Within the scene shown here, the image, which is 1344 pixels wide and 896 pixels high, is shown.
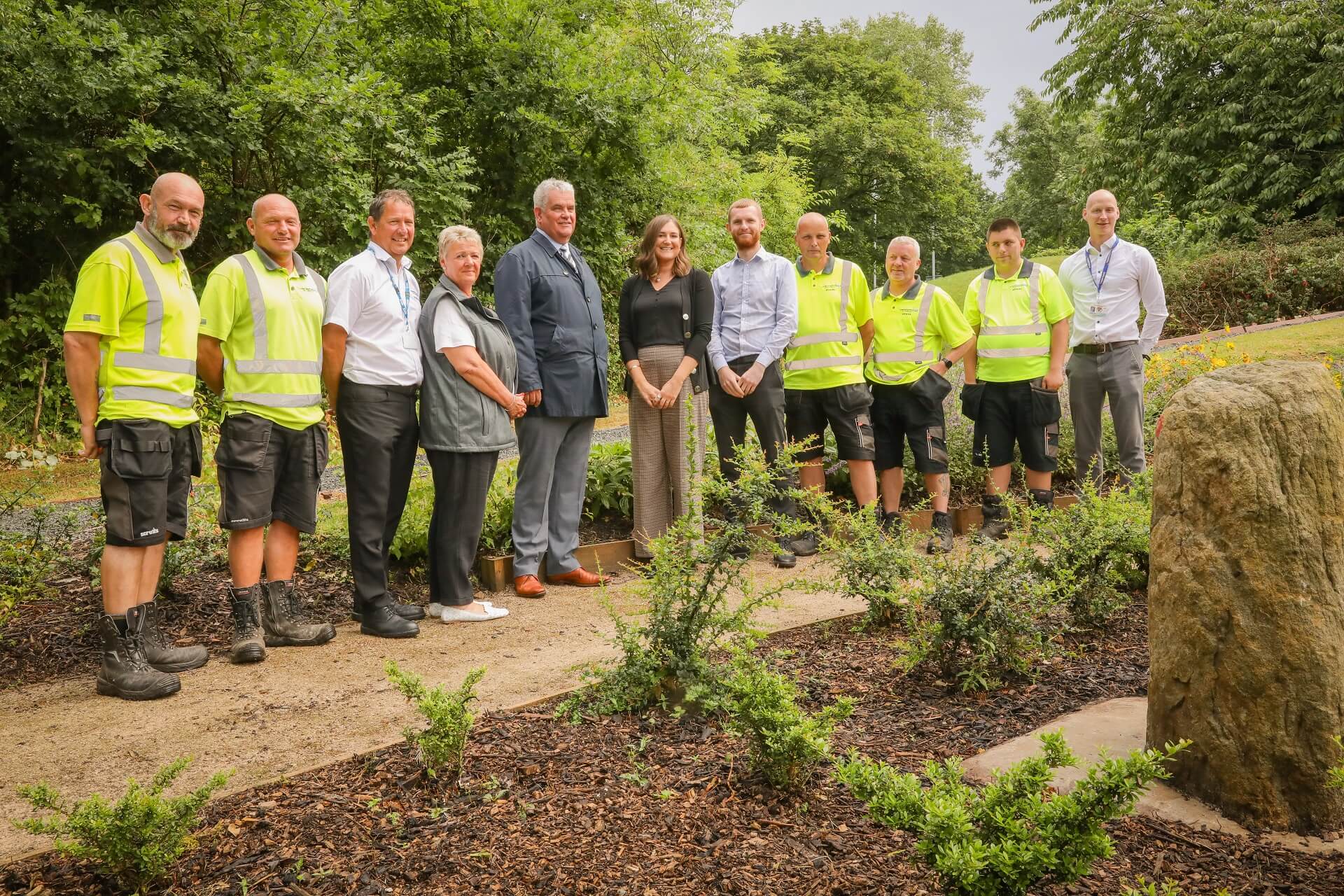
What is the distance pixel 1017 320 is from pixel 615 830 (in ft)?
16.4

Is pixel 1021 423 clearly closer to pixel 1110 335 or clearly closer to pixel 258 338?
pixel 1110 335

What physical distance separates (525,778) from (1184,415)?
228 cm

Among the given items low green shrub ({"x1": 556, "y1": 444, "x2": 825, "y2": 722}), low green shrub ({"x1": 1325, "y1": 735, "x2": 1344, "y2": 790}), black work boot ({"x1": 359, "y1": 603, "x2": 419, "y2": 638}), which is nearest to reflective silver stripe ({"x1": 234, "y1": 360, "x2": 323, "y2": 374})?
black work boot ({"x1": 359, "y1": 603, "x2": 419, "y2": 638})

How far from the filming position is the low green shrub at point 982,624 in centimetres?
371

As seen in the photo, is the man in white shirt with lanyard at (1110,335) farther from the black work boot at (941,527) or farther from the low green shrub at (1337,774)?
the low green shrub at (1337,774)

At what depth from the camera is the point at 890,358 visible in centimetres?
661

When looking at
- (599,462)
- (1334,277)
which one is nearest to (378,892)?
(599,462)

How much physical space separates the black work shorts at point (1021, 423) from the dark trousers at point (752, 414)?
1.46 meters

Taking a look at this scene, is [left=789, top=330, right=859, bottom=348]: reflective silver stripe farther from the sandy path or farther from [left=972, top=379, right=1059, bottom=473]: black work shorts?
the sandy path

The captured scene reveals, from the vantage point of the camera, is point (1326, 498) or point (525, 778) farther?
point (525, 778)

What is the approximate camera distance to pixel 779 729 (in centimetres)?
282

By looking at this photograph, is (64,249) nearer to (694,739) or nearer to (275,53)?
(275,53)

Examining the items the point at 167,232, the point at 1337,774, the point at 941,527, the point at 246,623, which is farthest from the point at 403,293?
the point at 1337,774

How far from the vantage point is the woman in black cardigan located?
6023mm
